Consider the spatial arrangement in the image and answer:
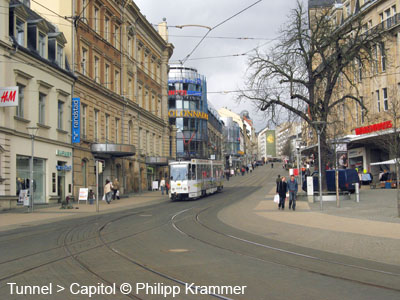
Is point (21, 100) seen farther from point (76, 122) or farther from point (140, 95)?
point (140, 95)

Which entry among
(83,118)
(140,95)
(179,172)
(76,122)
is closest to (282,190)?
(179,172)

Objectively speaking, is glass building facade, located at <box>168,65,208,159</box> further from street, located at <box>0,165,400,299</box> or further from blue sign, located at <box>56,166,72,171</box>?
street, located at <box>0,165,400,299</box>

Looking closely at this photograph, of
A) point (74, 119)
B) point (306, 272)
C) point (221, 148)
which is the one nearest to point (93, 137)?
point (74, 119)

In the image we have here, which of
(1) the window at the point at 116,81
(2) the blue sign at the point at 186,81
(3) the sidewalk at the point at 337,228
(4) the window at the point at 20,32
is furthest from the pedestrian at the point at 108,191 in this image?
(2) the blue sign at the point at 186,81

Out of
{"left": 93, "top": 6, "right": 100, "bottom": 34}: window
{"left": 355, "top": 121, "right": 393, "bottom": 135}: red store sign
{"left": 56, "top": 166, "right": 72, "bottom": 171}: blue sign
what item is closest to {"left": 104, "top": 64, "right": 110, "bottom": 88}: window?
{"left": 93, "top": 6, "right": 100, "bottom": 34}: window

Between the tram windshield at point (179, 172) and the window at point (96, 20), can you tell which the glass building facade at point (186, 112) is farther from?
the tram windshield at point (179, 172)

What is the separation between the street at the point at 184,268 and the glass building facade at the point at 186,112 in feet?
226

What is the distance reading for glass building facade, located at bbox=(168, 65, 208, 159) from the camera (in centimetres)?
8394

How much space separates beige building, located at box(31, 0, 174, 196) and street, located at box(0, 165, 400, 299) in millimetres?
22017

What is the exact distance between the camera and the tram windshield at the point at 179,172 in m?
33.7

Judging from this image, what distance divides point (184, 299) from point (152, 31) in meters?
51.2

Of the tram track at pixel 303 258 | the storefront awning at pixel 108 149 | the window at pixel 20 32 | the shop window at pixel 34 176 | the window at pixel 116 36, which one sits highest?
the window at pixel 116 36

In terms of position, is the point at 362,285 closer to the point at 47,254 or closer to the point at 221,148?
the point at 47,254

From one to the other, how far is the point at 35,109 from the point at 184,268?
23541mm
